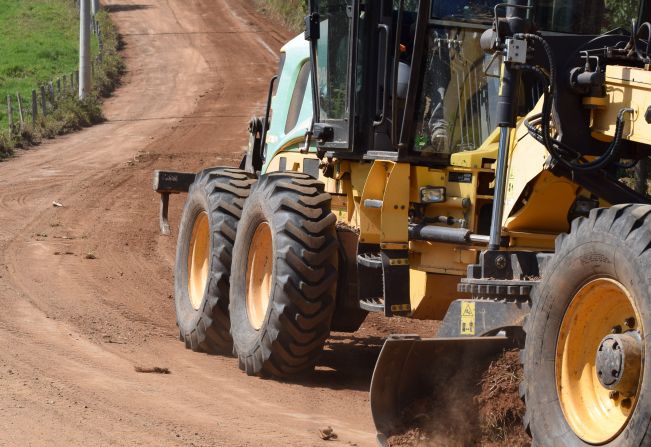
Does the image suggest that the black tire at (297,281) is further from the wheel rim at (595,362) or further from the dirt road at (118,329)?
the wheel rim at (595,362)

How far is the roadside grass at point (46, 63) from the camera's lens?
91.1ft

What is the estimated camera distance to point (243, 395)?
771cm

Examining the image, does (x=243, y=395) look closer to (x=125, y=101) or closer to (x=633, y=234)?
(x=633, y=234)

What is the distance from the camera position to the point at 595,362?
519 centimetres

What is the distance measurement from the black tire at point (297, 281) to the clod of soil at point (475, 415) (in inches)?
76.3

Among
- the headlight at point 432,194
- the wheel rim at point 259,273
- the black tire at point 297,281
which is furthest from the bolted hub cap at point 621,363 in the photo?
the wheel rim at point 259,273

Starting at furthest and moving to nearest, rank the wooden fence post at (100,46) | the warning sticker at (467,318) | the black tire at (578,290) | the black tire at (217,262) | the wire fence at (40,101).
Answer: the wooden fence post at (100,46) < the wire fence at (40,101) < the black tire at (217,262) < the warning sticker at (467,318) < the black tire at (578,290)

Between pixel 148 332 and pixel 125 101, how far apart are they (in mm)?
24010

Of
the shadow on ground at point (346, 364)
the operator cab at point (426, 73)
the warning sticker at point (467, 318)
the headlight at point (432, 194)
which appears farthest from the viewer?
the shadow on ground at point (346, 364)

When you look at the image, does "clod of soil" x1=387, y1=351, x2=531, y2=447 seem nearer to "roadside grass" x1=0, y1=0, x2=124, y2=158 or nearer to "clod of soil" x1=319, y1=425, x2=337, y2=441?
"clod of soil" x1=319, y1=425, x2=337, y2=441

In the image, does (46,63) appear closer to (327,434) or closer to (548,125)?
(327,434)

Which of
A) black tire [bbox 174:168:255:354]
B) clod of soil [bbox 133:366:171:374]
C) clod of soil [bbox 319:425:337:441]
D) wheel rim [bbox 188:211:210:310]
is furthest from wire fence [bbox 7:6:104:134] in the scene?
clod of soil [bbox 319:425:337:441]

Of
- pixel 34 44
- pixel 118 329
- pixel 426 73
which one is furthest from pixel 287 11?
pixel 426 73

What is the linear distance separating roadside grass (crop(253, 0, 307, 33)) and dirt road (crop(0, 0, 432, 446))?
48.0 feet
